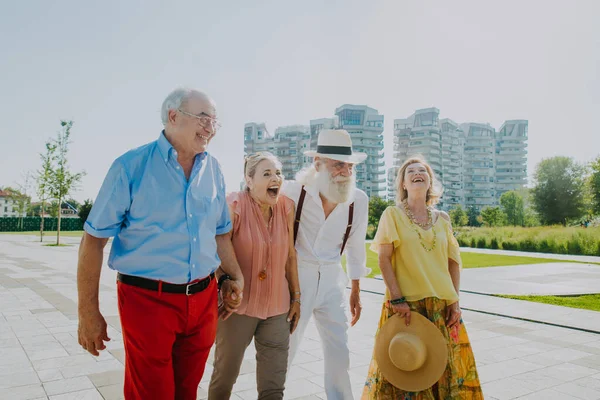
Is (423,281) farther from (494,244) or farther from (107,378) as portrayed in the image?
(494,244)

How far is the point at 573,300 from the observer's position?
28.3ft

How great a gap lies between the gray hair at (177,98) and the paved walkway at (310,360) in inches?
98.1

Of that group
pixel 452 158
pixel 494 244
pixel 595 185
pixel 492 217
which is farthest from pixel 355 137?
pixel 494 244

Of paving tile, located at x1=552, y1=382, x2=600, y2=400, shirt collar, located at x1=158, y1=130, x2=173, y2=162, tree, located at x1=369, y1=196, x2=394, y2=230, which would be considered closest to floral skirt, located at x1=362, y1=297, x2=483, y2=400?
paving tile, located at x1=552, y1=382, x2=600, y2=400

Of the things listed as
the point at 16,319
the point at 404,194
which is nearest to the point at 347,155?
the point at 404,194

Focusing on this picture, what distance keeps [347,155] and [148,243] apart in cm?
185

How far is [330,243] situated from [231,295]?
104cm

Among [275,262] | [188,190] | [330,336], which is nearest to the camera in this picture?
[188,190]

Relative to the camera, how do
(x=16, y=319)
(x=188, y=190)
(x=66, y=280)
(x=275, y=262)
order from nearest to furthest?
(x=188, y=190)
(x=275, y=262)
(x=16, y=319)
(x=66, y=280)

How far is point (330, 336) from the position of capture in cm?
330

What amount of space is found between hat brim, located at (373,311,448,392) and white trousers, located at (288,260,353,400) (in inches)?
10.5

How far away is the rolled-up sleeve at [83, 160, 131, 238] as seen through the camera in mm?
2102

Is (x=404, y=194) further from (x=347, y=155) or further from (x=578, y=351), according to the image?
(x=578, y=351)

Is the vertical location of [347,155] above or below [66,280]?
above
